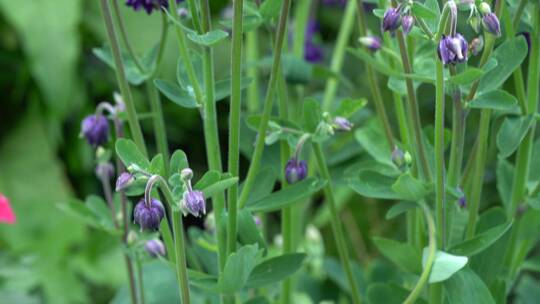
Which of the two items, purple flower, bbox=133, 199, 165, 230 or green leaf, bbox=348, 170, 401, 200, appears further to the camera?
green leaf, bbox=348, 170, 401, 200

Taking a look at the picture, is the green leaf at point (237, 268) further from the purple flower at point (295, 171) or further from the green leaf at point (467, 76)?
the green leaf at point (467, 76)

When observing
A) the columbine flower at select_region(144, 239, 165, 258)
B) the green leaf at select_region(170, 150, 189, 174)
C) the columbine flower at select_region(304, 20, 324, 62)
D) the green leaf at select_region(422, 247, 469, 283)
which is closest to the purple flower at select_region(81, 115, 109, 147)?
the columbine flower at select_region(144, 239, 165, 258)

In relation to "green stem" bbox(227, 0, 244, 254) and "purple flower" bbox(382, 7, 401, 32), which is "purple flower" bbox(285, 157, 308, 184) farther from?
"purple flower" bbox(382, 7, 401, 32)

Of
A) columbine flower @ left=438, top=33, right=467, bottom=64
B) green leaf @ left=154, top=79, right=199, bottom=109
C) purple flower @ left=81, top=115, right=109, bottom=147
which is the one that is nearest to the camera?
columbine flower @ left=438, top=33, right=467, bottom=64

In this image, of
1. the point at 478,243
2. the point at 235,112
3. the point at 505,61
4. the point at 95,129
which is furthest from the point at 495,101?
the point at 95,129

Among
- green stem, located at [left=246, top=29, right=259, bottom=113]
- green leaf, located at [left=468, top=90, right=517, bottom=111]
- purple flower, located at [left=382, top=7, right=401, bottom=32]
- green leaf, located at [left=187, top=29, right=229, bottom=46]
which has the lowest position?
green stem, located at [left=246, top=29, right=259, bottom=113]

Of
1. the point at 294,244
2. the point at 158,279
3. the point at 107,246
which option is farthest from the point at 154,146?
the point at 294,244

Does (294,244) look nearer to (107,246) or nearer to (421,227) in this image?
(421,227)
